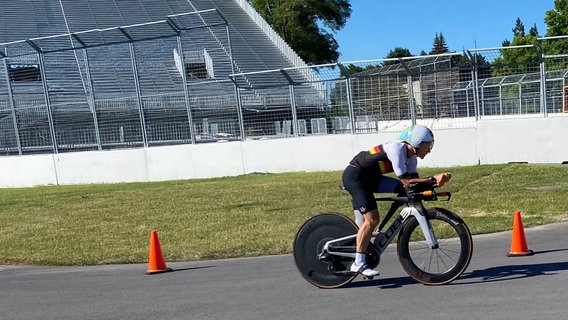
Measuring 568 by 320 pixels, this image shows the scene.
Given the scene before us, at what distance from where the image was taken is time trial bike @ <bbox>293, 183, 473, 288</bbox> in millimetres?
7035

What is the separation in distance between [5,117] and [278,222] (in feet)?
59.9

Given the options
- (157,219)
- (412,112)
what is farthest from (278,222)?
(412,112)

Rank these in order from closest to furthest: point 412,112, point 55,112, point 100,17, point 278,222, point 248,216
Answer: point 278,222
point 248,216
point 412,112
point 55,112
point 100,17

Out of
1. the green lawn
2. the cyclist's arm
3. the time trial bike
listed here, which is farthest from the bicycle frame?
the green lawn

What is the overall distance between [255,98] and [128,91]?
31.3 ft

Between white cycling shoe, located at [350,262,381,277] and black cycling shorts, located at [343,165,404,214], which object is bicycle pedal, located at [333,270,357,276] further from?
black cycling shorts, located at [343,165,404,214]

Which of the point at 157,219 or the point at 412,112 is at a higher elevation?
the point at 412,112

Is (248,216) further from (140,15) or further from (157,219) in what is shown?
(140,15)

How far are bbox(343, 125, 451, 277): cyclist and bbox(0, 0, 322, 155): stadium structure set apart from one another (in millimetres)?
15034

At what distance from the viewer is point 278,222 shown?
1230 cm

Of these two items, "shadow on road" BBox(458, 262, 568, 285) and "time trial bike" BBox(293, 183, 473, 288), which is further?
"shadow on road" BBox(458, 262, 568, 285)

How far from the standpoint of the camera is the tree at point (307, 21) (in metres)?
60.3

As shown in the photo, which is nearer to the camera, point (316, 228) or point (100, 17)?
point (316, 228)

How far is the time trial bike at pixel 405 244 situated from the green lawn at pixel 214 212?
2.60m
